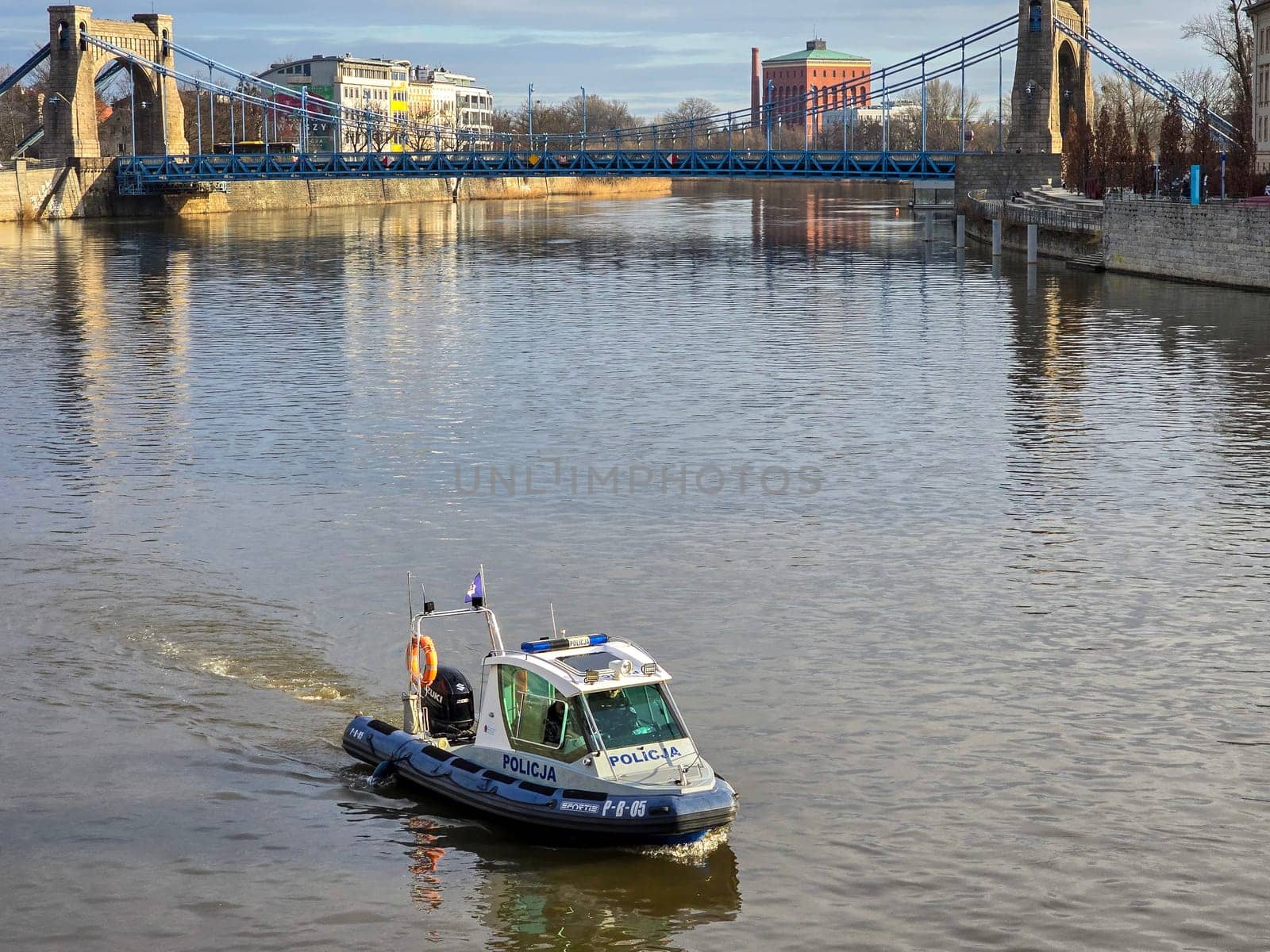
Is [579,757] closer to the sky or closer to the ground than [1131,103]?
closer to the ground

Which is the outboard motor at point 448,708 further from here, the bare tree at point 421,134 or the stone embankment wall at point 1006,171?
the bare tree at point 421,134

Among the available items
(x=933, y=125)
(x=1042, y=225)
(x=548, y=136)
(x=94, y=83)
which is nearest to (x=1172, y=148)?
(x=1042, y=225)

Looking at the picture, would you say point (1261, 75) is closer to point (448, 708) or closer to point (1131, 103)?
point (1131, 103)

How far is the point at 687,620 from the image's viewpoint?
18547mm

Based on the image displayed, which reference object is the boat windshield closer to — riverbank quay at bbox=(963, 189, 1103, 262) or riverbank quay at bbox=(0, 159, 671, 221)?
riverbank quay at bbox=(963, 189, 1103, 262)

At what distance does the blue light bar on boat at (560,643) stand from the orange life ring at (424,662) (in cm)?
112

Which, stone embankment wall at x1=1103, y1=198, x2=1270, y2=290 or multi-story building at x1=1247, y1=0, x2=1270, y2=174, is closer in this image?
stone embankment wall at x1=1103, y1=198, x2=1270, y2=290

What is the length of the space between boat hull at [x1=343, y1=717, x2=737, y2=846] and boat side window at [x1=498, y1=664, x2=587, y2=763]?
0.94ft

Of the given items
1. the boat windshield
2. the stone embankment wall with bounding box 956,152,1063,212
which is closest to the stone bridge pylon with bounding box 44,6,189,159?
the stone embankment wall with bounding box 956,152,1063,212

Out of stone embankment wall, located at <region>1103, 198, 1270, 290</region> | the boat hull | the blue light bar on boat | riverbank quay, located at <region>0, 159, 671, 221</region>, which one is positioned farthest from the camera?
riverbank quay, located at <region>0, 159, 671, 221</region>

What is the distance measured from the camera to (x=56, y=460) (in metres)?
27.6

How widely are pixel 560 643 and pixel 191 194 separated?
104003 mm

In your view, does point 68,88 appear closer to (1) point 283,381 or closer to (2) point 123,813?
(1) point 283,381

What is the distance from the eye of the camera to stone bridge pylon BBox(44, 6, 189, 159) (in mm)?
106000
